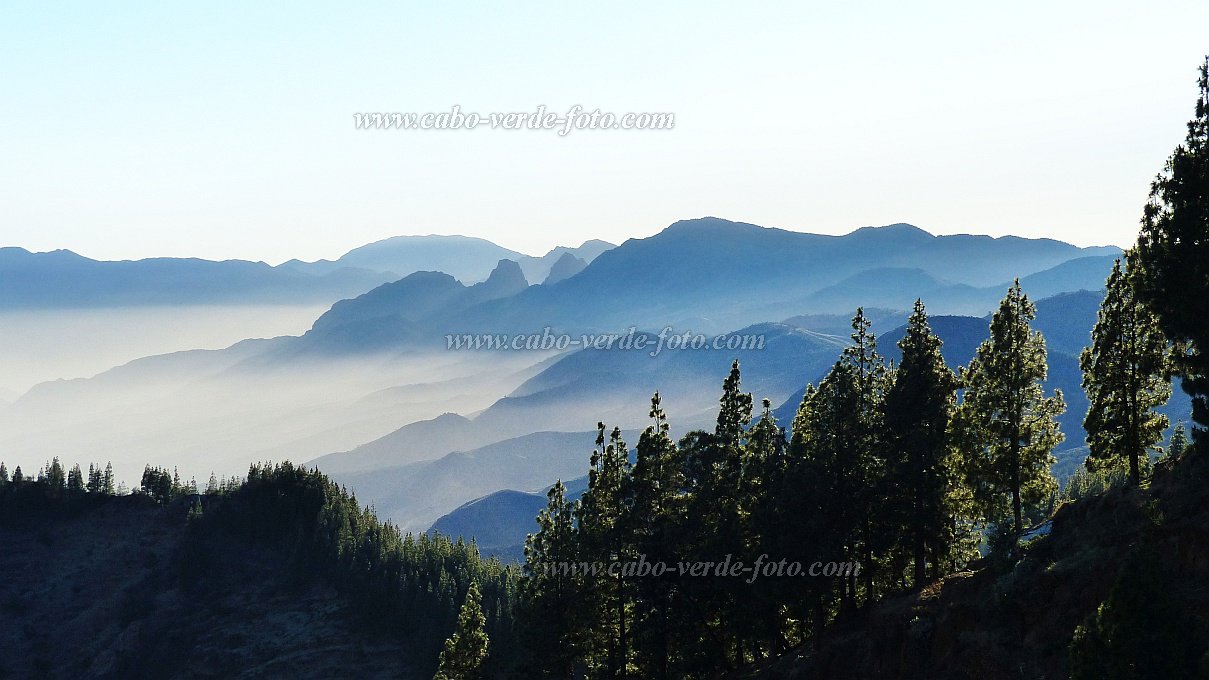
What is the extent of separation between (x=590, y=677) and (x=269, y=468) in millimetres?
134233

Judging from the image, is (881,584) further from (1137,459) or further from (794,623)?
(1137,459)

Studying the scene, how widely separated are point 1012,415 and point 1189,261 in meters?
15.6

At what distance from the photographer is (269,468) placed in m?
186

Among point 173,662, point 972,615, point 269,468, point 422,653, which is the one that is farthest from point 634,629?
point 269,468

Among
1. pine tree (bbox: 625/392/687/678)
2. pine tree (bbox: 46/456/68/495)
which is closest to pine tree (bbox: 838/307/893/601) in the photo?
pine tree (bbox: 625/392/687/678)

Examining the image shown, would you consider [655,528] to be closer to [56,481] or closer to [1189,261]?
[1189,261]

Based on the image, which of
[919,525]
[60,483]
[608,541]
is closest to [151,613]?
[60,483]

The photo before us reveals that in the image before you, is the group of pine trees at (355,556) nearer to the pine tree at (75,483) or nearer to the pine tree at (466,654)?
the pine tree at (75,483)

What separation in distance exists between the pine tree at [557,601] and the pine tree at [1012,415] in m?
26.2

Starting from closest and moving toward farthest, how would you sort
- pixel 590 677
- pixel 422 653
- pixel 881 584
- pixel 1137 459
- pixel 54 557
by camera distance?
1. pixel 1137 459
2. pixel 881 584
3. pixel 590 677
4. pixel 422 653
5. pixel 54 557

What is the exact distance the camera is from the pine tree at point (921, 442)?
5312 centimetres

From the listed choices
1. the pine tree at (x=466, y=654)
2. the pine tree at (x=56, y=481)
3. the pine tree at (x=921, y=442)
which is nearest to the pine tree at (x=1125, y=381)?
the pine tree at (x=921, y=442)

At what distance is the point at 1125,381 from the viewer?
5347cm

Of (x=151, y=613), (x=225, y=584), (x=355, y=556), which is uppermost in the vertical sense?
(x=355, y=556)
